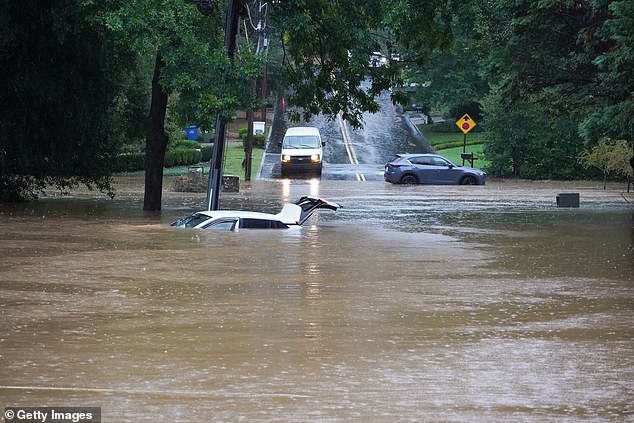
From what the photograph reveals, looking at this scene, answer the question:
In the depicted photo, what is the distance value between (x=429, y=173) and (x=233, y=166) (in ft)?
38.2

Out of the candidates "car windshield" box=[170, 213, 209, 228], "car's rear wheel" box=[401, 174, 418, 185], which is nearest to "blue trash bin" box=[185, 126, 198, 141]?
"car's rear wheel" box=[401, 174, 418, 185]

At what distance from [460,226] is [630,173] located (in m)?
23.0

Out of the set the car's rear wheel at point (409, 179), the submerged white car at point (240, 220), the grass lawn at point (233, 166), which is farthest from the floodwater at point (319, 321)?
the grass lawn at point (233, 166)

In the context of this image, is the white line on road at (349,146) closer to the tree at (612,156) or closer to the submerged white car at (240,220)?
the tree at (612,156)

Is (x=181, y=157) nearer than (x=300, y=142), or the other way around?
(x=300, y=142)

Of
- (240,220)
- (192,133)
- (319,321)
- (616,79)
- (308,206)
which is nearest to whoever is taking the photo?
(319,321)

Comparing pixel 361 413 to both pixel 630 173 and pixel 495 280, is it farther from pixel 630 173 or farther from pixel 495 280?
pixel 630 173

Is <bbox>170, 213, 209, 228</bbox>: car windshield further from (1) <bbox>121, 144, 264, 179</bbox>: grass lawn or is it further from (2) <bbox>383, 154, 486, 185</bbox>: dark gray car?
(2) <bbox>383, 154, 486, 185</bbox>: dark gray car

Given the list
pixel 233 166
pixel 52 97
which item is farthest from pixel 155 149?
pixel 233 166

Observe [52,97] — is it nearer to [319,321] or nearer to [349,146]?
[319,321]

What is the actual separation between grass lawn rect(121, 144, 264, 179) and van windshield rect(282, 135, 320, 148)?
2.02 metres

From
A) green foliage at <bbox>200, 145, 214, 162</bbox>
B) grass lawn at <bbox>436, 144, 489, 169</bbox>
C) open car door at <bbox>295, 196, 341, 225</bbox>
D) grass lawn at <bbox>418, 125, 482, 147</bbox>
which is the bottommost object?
open car door at <bbox>295, 196, 341, 225</bbox>

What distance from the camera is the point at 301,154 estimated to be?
6375 centimetres

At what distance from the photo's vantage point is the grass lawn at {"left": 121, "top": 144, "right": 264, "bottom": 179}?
6344cm
